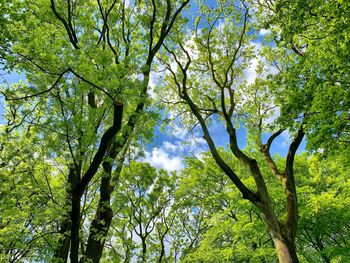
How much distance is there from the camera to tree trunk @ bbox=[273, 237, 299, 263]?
313 inches

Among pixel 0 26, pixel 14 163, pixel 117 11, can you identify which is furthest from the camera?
pixel 14 163

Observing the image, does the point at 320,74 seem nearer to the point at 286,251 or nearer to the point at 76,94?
the point at 286,251

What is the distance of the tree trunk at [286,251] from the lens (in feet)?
26.1

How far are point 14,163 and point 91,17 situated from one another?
8180mm

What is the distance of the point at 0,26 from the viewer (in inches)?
257

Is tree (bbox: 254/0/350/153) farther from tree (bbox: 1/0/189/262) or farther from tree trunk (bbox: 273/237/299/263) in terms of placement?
tree (bbox: 1/0/189/262)

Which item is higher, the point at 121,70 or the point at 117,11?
the point at 117,11

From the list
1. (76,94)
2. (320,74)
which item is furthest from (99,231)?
(320,74)

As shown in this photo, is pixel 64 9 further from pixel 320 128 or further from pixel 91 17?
pixel 320 128

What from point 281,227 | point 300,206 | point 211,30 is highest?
point 211,30

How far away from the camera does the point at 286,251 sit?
26.4 ft

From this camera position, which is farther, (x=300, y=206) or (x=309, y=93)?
(x=300, y=206)

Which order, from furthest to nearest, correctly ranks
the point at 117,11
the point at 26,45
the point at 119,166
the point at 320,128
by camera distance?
the point at 117,11 → the point at 119,166 → the point at 320,128 → the point at 26,45

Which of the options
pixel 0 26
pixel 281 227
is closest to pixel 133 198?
pixel 281 227
